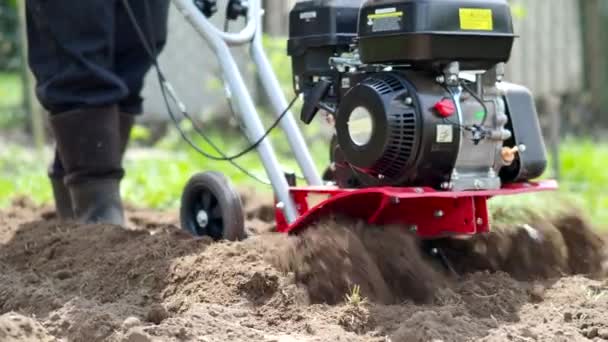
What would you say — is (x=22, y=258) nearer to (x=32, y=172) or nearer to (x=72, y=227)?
(x=72, y=227)

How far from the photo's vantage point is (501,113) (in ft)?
9.83

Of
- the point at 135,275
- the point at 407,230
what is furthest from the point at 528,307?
the point at 135,275

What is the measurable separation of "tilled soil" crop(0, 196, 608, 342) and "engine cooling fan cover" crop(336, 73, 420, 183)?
19cm

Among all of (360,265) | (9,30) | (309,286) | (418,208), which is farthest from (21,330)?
(9,30)

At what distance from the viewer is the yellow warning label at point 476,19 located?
284 centimetres

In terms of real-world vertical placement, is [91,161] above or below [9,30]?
below

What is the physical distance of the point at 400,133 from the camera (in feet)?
9.22

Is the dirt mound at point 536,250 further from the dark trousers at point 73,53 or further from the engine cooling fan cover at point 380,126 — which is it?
the dark trousers at point 73,53

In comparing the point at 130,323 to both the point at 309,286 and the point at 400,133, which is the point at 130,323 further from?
the point at 400,133

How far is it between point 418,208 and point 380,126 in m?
0.31

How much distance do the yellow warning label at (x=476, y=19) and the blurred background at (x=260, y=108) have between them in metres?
0.79

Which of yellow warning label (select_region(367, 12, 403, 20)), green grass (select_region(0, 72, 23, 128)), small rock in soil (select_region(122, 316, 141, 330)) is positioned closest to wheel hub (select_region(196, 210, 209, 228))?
yellow warning label (select_region(367, 12, 403, 20))

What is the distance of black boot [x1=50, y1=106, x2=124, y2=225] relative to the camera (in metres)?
3.65

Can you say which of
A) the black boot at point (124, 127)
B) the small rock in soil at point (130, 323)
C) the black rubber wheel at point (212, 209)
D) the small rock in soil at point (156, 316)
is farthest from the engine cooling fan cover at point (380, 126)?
the black boot at point (124, 127)
